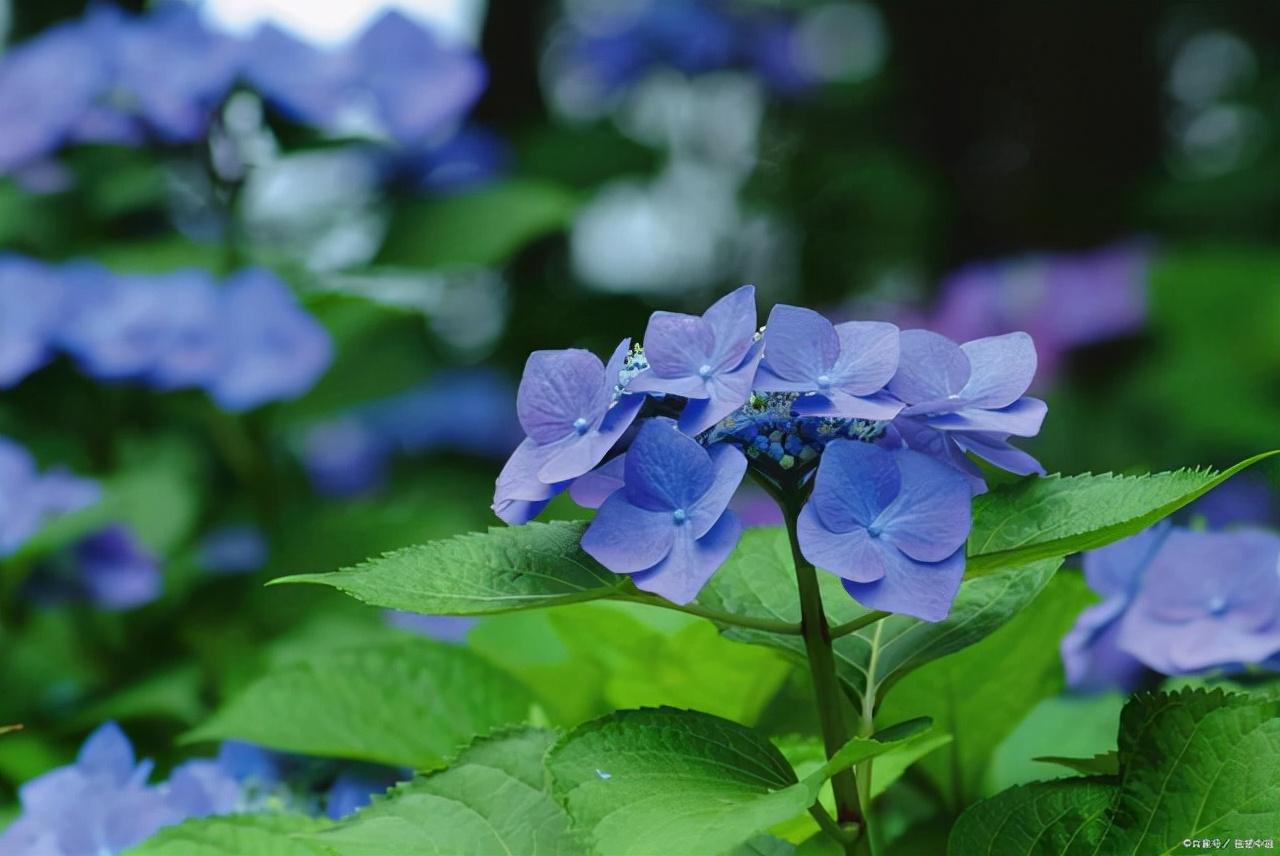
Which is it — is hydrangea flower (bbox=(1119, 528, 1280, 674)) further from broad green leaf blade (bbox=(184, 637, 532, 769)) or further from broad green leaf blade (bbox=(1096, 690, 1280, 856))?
broad green leaf blade (bbox=(184, 637, 532, 769))

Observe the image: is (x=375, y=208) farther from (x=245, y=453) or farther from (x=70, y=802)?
(x=70, y=802)

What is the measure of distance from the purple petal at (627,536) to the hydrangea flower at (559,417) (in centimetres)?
2

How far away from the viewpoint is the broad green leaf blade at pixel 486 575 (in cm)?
57

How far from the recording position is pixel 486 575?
1.97 ft

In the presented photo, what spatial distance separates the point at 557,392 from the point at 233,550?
1116 millimetres

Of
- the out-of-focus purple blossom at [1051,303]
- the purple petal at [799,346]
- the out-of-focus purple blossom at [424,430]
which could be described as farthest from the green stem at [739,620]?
the out-of-focus purple blossom at [1051,303]

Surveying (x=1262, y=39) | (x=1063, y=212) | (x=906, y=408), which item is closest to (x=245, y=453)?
(x=906, y=408)

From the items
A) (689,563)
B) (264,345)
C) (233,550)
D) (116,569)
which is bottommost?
(233,550)

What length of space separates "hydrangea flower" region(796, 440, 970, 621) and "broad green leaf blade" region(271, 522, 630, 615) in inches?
3.4

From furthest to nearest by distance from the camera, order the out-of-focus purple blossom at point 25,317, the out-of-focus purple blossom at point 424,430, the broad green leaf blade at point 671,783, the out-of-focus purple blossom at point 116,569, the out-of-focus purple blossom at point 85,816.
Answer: the out-of-focus purple blossom at point 424,430 < the out-of-focus purple blossom at point 25,317 < the out-of-focus purple blossom at point 116,569 < the out-of-focus purple blossom at point 85,816 < the broad green leaf blade at point 671,783

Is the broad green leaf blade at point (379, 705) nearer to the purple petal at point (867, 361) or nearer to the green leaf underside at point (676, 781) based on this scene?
the green leaf underside at point (676, 781)

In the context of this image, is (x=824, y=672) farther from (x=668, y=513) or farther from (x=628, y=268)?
(x=628, y=268)

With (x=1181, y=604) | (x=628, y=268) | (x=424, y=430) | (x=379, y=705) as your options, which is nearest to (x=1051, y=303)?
(x=628, y=268)

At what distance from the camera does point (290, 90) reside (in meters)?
1.69
